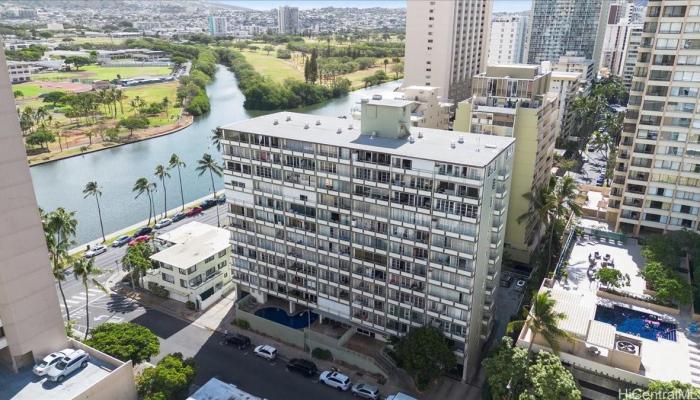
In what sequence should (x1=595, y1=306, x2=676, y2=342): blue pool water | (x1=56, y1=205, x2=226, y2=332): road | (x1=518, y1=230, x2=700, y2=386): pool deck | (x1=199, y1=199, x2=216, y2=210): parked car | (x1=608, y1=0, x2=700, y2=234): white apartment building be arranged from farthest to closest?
(x1=199, y1=199, x2=216, y2=210): parked car
(x1=608, y1=0, x2=700, y2=234): white apartment building
(x1=56, y1=205, x2=226, y2=332): road
(x1=595, y1=306, x2=676, y2=342): blue pool water
(x1=518, y1=230, x2=700, y2=386): pool deck

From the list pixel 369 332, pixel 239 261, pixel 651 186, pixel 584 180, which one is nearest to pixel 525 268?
pixel 651 186

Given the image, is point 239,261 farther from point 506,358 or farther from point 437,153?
point 506,358

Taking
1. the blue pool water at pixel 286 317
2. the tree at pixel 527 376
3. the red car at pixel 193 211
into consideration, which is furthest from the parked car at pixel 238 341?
the red car at pixel 193 211

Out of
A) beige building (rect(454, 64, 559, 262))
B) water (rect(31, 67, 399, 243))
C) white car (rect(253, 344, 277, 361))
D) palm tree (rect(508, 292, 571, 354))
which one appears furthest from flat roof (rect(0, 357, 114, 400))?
beige building (rect(454, 64, 559, 262))

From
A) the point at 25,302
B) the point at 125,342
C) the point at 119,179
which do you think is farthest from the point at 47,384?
the point at 119,179

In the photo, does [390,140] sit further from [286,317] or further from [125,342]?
[125,342]

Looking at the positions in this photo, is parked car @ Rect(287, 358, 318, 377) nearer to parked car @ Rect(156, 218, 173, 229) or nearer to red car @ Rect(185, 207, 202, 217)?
parked car @ Rect(156, 218, 173, 229)
